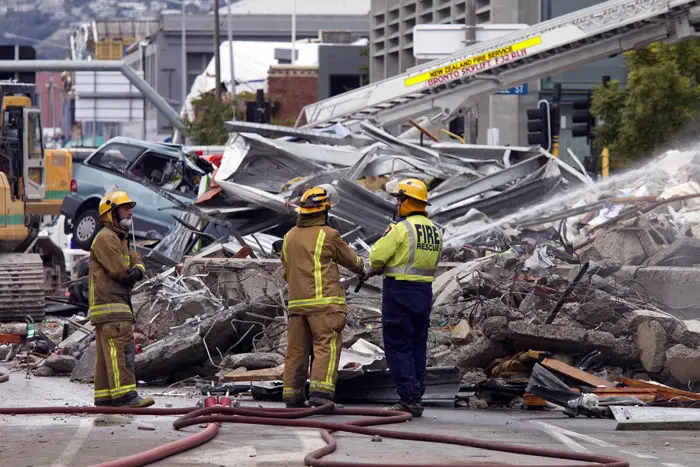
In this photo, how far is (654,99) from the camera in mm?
31641

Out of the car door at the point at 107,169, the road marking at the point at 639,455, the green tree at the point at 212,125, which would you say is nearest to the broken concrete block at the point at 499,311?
the road marking at the point at 639,455

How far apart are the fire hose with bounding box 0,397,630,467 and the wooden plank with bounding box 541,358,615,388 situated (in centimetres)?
189

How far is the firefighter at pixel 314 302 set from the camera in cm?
1069

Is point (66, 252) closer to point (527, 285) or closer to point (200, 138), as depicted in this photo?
point (527, 285)

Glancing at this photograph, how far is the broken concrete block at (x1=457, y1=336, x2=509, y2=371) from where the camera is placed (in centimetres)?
1202

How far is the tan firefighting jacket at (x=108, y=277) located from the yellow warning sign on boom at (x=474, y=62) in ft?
49.1

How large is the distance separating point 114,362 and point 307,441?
2382 mm

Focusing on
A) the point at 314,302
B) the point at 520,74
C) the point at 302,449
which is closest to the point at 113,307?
the point at 314,302

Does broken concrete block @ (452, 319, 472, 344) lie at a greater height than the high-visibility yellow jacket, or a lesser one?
lesser

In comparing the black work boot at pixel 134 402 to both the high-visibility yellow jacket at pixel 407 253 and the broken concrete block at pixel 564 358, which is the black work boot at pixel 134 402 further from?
the broken concrete block at pixel 564 358

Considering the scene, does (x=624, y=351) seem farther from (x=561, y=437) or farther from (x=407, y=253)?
(x=561, y=437)

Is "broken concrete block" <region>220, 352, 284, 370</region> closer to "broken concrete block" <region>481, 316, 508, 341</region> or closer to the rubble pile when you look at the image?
the rubble pile

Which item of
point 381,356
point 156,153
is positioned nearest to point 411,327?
point 381,356

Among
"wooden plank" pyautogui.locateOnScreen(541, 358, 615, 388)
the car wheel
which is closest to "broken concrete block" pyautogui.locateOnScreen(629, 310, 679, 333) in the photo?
"wooden plank" pyautogui.locateOnScreen(541, 358, 615, 388)
